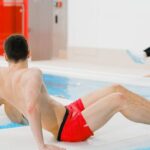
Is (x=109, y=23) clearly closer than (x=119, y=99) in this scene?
No

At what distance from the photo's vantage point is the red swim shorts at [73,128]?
4246 millimetres

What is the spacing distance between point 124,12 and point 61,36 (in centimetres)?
258

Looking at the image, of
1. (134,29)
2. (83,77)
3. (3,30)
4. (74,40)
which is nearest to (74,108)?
(83,77)

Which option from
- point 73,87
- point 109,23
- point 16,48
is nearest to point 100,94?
point 16,48

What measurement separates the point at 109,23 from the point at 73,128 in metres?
8.57

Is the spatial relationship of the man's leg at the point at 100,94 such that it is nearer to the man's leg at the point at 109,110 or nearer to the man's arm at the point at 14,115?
the man's leg at the point at 109,110

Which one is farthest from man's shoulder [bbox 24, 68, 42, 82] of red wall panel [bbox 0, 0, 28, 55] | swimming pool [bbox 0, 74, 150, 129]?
red wall panel [bbox 0, 0, 28, 55]

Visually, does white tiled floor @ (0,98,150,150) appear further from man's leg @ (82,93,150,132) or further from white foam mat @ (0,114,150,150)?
man's leg @ (82,93,150,132)

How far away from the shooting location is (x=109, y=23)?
12.6m

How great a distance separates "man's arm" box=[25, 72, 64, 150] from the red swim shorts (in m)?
0.35

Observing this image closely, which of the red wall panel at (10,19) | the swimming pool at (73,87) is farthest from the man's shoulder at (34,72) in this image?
the red wall panel at (10,19)

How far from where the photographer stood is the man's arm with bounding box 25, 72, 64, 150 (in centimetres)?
390

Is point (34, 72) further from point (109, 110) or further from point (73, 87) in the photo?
point (73, 87)

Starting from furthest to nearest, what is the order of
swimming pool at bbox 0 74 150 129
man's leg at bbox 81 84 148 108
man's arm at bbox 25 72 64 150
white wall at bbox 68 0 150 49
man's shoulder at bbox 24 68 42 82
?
white wall at bbox 68 0 150 49 < swimming pool at bbox 0 74 150 129 < man's leg at bbox 81 84 148 108 < man's shoulder at bbox 24 68 42 82 < man's arm at bbox 25 72 64 150
